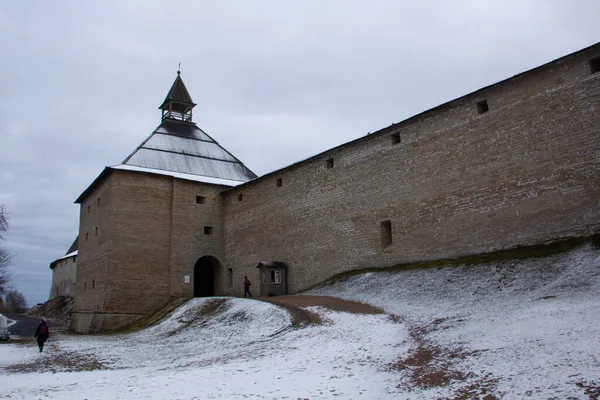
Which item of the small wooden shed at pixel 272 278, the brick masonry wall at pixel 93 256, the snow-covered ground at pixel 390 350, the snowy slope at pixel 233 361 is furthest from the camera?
the brick masonry wall at pixel 93 256

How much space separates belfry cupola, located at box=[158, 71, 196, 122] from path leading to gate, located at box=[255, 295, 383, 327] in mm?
19934

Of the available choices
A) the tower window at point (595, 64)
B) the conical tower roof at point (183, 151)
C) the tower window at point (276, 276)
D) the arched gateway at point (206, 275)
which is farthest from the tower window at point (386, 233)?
the conical tower roof at point (183, 151)

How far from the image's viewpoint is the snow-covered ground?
6742 millimetres

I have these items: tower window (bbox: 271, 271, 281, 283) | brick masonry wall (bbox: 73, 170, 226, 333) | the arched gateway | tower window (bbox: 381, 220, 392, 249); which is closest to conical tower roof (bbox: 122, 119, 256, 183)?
brick masonry wall (bbox: 73, 170, 226, 333)

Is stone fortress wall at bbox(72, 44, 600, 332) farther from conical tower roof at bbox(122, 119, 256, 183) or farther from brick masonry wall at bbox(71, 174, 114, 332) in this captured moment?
conical tower roof at bbox(122, 119, 256, 183)

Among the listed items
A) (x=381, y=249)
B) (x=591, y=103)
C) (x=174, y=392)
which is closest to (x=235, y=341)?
(x=174, y=392)

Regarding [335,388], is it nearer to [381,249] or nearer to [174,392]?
[174,392]

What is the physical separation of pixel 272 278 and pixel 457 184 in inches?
360

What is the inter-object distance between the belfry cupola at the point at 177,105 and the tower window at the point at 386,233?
18.9 meters

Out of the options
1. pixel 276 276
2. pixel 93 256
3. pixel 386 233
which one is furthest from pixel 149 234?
pixel 386 233

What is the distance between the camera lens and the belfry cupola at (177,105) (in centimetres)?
3198

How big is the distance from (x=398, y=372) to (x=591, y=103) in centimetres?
966

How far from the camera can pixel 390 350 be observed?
9.16 metres

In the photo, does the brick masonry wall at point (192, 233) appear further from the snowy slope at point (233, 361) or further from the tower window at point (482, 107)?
the tower window at point (482, 107)
